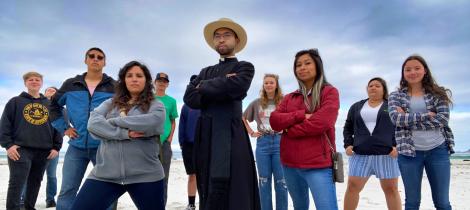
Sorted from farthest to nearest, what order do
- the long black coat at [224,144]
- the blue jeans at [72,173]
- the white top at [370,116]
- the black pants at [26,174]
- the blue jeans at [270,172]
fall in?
the black pants at [26,174]
the blue jeans at [270,172]
the white top at [370,116]
the blue jeans at [72,173]
the long black coat at [224,144]

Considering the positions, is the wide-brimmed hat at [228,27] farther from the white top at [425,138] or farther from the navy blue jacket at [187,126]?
the navy blue jacket at [187,126]

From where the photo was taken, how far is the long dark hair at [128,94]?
142 inches

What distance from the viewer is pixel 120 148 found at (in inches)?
132

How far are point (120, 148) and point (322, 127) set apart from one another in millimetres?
1939

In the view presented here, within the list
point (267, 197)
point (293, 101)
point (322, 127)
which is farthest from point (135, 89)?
point (267, 197)

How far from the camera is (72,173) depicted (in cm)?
402

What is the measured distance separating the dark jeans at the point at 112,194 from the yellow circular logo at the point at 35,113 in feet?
11.0

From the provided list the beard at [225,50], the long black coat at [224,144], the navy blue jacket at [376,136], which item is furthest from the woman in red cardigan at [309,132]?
the navy blue jacket at [376,136]

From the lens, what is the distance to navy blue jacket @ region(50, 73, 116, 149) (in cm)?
412

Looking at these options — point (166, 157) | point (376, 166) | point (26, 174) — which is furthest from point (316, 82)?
point (26, 174)

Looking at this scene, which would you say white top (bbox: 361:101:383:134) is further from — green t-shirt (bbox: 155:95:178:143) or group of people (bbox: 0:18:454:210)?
green t-shirt (bbox: 155:95:178:143)

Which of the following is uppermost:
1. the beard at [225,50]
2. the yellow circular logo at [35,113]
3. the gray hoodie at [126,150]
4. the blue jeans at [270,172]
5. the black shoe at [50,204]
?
the beard at [225,50]

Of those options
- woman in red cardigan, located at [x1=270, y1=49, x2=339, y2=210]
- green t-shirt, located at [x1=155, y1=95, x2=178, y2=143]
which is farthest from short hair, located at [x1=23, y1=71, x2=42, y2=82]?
woman in red cardigan, located at [x1=270, y1=49, x2=339, y2=210]

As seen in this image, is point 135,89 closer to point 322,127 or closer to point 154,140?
point 154,140
